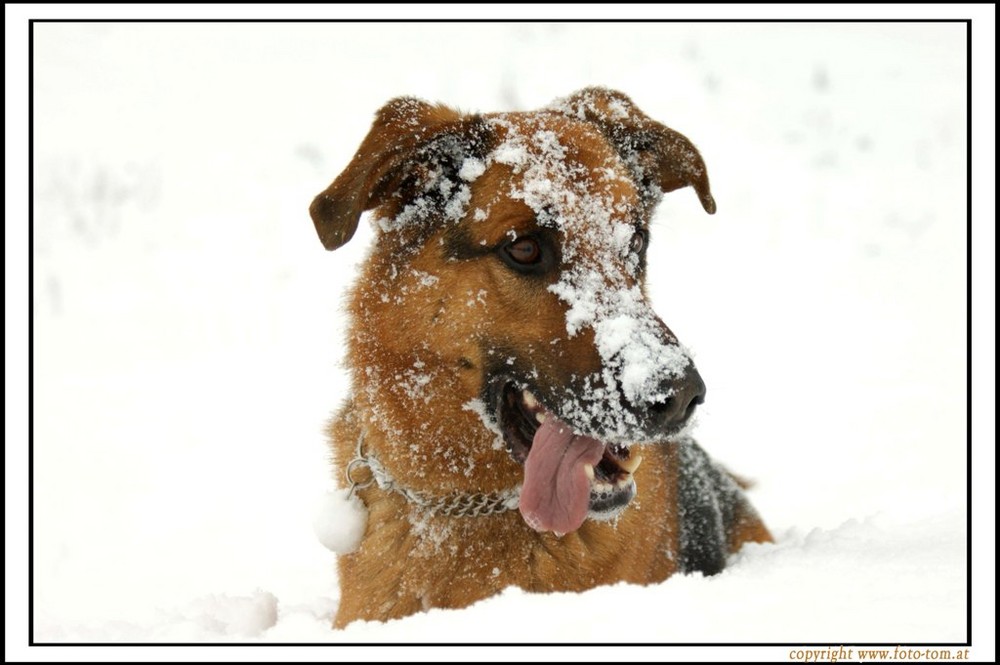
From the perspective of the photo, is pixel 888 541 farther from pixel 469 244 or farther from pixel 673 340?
pixel 469 244

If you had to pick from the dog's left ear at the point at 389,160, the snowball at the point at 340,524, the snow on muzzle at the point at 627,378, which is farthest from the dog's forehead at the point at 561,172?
the snowball at the point at 340,524

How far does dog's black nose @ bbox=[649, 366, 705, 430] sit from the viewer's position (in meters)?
3.09

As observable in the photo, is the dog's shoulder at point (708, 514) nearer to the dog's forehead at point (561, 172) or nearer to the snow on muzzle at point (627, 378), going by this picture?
the snow on muzzle at point (627, 378)

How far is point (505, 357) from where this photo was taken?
11.3ft

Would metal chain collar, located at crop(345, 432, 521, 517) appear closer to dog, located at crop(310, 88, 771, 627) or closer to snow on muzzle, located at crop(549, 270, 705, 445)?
dog, located at crop(310, 88, 771, 627)

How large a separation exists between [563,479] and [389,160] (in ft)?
4.40

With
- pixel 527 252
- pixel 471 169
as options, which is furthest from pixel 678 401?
pixel 471 169

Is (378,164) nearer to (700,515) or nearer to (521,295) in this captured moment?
(521,295)

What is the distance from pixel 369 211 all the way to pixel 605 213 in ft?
3.35

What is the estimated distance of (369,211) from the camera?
397 centimetres

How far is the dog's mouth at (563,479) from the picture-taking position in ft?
11.2

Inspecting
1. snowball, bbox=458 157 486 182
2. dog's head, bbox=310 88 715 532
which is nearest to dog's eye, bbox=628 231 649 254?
dog's head, bbox=310 88 715 532

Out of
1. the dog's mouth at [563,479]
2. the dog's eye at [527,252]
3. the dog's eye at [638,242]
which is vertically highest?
the dog's eye at [638,242]
